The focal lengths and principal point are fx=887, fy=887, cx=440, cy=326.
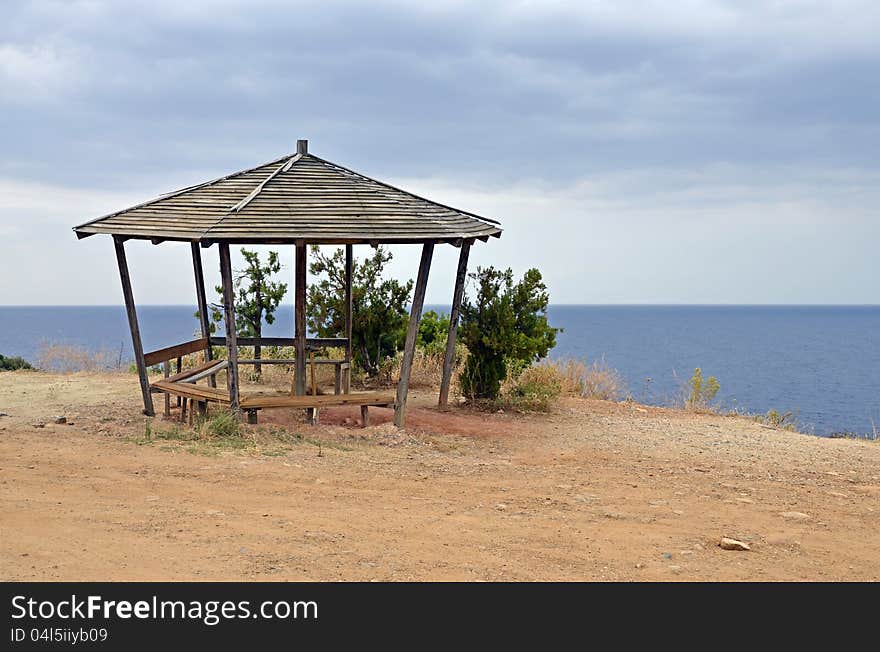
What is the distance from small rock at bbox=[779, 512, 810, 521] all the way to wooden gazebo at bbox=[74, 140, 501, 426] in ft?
15.4

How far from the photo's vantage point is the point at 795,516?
23.1ft

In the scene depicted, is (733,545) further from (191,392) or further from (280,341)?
(280,341)

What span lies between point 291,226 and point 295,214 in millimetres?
314

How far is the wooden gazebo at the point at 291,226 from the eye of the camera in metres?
9.95

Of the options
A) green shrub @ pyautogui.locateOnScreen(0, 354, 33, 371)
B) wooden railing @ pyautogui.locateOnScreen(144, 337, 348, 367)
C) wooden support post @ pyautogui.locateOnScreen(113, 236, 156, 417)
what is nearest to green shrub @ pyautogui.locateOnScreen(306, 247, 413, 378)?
wooden railing @ pyautogui.locateOnScreen(144, 337, 348, 367)

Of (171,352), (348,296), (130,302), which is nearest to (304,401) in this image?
(171,352)

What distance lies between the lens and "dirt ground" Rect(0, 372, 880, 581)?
542 centimetres

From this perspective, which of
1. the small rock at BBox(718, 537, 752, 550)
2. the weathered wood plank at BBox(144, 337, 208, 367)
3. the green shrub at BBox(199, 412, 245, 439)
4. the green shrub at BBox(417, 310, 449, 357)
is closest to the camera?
the small rock at BBox(718, 537, 752, 550)

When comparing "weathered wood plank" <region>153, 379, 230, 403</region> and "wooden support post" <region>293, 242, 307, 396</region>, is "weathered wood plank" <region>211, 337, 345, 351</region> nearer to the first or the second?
"wooden support post" <region>293, 242, 307, 396</region>

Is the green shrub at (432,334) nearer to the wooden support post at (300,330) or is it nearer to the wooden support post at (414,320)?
the wooden support post at (300,330)

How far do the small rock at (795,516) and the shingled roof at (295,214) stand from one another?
467 centimetres

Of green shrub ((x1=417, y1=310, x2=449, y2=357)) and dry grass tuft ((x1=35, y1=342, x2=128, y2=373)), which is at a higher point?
green shrub ((x1=417, y1=310, x2=449, y2=357))

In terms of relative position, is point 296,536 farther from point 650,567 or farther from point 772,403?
point 772,403
